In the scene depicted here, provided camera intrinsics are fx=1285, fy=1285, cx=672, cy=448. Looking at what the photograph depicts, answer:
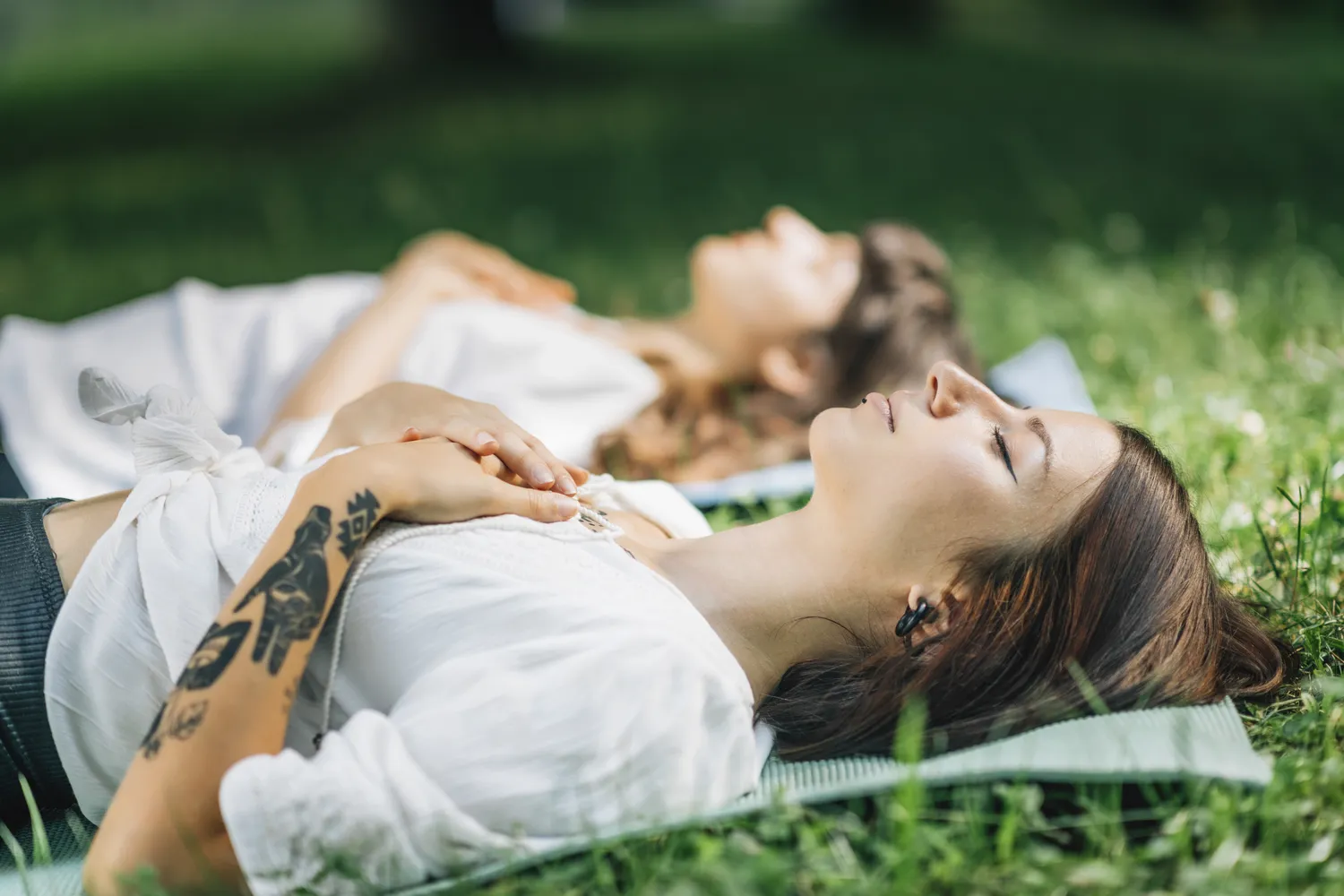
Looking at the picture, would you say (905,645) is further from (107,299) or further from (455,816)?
(107,299)

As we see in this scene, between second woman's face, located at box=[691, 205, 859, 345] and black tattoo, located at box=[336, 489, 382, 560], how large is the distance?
273 centimetres

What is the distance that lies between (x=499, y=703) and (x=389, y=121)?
31.2 feet

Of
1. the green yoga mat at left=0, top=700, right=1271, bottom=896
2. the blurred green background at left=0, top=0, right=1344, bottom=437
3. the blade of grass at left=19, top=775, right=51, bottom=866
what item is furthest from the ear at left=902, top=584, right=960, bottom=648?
the blurred green background at left=0, top=0, right=1344, bottom=437

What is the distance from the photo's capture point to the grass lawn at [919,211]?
2162mm

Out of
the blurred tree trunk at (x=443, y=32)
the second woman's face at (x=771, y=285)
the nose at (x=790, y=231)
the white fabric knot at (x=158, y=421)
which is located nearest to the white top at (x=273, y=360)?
the second woman's face at (x=771, y=285)

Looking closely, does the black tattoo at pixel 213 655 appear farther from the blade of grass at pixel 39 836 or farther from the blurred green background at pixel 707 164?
the blurred green background at pixel 707 164

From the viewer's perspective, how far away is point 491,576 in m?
2.34

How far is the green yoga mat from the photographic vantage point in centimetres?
218

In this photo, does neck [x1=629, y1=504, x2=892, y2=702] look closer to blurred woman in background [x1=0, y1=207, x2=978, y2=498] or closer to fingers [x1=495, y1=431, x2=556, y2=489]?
fingers [x1=495, y1=431, x2=556, y2=489]

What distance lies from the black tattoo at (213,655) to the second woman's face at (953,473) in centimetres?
117

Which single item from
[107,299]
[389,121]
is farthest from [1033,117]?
[107,299]

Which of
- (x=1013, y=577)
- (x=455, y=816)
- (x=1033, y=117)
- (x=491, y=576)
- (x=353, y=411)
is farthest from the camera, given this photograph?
(x=1033, y=117)

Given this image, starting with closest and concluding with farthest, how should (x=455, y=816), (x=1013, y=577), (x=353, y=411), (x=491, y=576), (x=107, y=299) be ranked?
(x=455, y=816)
(x=491, y=576)
(x=1013, y=577)
(x=353, y=411)
(x=107, y=299)

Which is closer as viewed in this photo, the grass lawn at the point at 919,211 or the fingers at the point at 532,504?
the grass lawn at the point at 919,211
